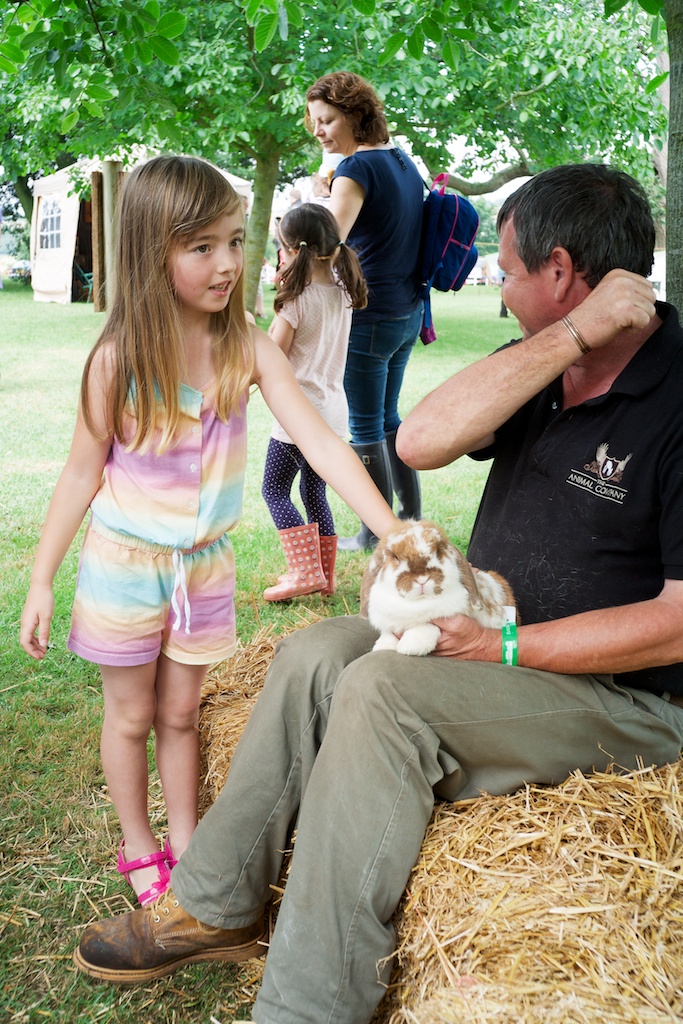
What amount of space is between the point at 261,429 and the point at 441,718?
7.66m

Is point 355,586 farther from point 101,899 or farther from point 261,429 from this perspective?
point 261,429

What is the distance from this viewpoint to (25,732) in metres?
3.80

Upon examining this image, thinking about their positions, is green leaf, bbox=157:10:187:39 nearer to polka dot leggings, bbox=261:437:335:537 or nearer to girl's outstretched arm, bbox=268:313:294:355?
girl's outstretched arm, bbox=268:313:294:355

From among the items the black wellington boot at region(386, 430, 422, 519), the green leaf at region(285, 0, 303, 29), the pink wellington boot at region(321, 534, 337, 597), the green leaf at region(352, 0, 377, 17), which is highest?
the green leaf at region(352, 0, 377, 17)

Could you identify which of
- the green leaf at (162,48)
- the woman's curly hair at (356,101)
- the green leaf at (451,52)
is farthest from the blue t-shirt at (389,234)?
the green leaf at (162,48)

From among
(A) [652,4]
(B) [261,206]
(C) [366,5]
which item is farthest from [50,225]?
(A) [652,4]

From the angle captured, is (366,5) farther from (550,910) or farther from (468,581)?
(550,910)

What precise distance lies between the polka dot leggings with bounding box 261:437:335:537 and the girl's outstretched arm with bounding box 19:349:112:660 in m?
2.45

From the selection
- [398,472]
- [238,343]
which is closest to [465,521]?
[398,472]

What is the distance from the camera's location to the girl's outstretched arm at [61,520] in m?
2.53

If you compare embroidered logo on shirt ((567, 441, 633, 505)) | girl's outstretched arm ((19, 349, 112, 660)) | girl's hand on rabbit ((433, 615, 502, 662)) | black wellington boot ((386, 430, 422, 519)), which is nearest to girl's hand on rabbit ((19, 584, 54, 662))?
girl's outstretched arm ((19, 349, 112, 660))

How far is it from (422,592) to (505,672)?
0.91ft

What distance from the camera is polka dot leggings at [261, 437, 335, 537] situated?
505 centimetres

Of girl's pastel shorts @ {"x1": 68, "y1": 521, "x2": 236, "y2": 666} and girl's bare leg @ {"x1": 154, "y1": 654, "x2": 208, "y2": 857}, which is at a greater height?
girl's pastel shorts @ {"x1": 68, "y1": 521, "x2": 236, "y2": 666}
